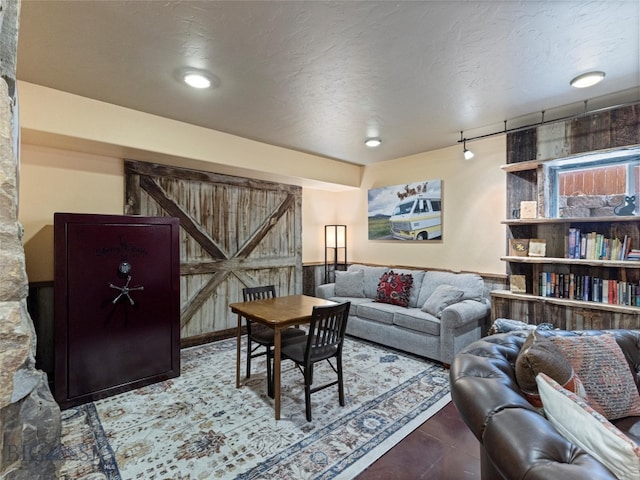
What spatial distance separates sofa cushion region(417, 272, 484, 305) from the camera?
382 centimetres

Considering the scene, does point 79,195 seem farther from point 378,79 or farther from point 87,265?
point 378,79

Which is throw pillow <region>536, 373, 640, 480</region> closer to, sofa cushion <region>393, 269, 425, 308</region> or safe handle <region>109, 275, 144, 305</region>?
sofa cushion <region>393, 269, 425, 308</region>

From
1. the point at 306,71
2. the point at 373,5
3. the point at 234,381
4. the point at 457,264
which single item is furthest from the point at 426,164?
the point at 234,381

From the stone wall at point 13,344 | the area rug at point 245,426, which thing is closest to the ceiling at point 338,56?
the stone wall at point 13,344

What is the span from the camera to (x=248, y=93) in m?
2.75

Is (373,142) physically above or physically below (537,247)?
above

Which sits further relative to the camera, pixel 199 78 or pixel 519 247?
pixel 519 247

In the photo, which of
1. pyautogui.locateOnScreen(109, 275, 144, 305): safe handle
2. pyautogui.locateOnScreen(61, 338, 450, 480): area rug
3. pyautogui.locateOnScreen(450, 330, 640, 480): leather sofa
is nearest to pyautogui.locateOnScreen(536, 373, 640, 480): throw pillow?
pyautogui.locateOnScreen(450, 330, 640, 480): leather sofa

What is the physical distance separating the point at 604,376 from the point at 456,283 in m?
2.37

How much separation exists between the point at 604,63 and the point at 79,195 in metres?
4.81

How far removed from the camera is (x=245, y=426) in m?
2.38

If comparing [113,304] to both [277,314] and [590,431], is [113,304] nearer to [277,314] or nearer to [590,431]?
[277,314]

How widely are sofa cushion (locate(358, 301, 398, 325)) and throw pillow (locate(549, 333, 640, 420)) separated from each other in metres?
2.24

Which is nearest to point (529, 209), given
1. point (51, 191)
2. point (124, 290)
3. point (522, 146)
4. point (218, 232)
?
point (522, 146)
